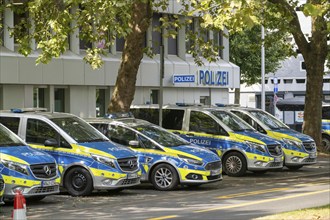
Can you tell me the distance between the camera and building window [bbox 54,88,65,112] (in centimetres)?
2900

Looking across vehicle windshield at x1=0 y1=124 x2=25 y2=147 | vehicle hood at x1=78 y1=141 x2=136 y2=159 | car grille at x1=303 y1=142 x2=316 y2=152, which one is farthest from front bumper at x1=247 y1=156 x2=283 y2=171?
vehicle windshield at x1=0 y1=124 x2=25 y2=147

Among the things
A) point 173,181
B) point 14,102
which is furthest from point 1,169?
point 14,102

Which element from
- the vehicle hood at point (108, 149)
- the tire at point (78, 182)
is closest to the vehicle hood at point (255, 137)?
the vehicle hood at point (108, 149)

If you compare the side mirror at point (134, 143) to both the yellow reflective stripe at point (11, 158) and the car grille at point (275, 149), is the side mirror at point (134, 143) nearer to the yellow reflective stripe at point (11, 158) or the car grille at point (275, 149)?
the yellow reflective stripe at point (11, 158)

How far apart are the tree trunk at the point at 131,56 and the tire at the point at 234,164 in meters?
3.37

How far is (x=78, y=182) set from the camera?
610 inches

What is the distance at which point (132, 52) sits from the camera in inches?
833

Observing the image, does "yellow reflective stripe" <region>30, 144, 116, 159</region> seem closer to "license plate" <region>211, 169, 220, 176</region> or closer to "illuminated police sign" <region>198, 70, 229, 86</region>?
"license plate" <region>211, 169, 220, 176</region>

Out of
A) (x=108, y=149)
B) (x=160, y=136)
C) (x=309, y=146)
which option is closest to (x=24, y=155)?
(x=108, y=149)

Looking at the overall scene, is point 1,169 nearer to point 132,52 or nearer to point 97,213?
point 97,213

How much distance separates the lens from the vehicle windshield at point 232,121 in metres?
20.5

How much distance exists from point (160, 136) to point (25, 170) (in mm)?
4679

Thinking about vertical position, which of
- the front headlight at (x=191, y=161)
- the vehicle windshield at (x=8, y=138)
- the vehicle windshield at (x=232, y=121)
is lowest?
the front headlight at (x=191, y=161)

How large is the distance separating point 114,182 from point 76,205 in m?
1.31
